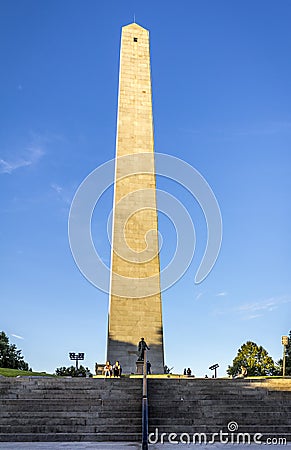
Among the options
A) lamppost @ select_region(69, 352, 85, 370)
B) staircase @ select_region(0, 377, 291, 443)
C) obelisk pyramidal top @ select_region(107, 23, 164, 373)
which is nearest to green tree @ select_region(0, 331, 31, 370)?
lamppost @ select_region(69, 352, 85, 370)

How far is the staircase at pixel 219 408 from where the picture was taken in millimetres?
10805

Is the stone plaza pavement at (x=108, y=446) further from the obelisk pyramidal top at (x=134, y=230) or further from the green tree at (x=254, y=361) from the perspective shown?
the green tree at (x=254, y=361)

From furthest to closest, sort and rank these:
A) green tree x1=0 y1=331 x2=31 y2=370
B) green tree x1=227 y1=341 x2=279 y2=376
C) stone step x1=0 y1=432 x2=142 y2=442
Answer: green tree x1=227 y1=341 x2=279 y2=376
green tree x1=0 y1=331 x2=31 y2=370
stone step x1=0 y1=432 x2=142 y2=442

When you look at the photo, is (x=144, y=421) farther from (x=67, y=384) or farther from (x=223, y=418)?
(x=67, y=384)

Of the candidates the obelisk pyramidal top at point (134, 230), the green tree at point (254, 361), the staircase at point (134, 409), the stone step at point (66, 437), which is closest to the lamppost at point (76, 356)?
the obelisk pyramidal top at point (134, 230)

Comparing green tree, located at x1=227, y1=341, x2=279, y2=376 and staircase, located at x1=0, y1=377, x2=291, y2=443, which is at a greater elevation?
green tree, located at x1=227, y1=341, x2=279, y2=376

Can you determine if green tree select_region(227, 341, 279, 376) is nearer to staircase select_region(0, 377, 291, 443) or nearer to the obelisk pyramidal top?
the obelisk pyramidal top

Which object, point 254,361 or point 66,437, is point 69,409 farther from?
point 254,361

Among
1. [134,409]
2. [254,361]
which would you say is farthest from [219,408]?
[254,361]

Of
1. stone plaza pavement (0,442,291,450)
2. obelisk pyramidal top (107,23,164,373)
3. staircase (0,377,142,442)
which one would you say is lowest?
stone plaza pavement (0,442,291,450)

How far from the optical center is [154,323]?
26109 millimetres

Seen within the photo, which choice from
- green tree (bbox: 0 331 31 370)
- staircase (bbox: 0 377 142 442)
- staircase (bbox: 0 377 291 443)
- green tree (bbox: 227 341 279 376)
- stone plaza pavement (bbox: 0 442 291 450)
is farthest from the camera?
green tree (bbox: 227 341 279 376)

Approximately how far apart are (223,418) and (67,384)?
4.94m

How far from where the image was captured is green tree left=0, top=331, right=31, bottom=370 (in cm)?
4709
